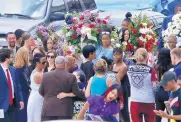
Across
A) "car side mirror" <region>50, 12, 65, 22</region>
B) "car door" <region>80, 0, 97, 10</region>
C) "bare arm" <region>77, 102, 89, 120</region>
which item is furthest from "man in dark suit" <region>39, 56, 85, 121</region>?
"car door" <region>80, 0, 97, 10</region>

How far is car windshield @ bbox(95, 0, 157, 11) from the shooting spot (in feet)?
89.8

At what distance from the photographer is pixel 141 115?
49.0 feet

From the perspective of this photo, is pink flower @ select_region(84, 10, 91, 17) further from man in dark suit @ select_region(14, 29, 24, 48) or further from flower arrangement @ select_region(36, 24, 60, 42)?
man in dark suit @ select_region(14, 29, 24, 48)

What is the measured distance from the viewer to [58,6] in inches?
830

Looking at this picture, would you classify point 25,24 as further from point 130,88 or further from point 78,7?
point 130,88

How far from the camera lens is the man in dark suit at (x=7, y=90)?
1489 cm

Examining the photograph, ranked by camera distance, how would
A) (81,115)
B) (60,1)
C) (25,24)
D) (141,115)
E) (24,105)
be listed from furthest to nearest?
(60,1)
(25,24)
(24,105)
(141,115)
(81,115)

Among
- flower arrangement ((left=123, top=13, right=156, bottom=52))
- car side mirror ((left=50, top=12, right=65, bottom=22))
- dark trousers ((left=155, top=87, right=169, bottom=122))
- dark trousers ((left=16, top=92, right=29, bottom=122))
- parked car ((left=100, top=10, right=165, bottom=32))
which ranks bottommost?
dark trousers ((left=16, top=92, right=29, bottom=122))

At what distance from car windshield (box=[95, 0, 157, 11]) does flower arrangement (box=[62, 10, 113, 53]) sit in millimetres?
10057

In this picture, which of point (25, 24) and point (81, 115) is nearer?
point (81, 115)

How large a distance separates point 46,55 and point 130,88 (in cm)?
165

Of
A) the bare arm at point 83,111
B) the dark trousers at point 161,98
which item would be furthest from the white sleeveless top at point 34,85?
the dark trousers at point 161,98

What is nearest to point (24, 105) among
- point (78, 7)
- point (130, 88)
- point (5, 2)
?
point (130, 88)

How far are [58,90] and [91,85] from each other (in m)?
0.53
